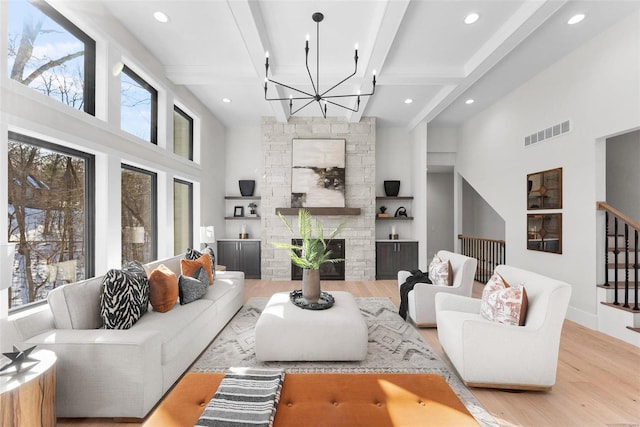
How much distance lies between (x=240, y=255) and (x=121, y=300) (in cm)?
383

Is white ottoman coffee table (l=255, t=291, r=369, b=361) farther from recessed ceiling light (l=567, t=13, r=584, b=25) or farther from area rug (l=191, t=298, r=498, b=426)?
recessed ceiling light (l=567, t=13, r=584, b=25)

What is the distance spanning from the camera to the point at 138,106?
11.7 feet

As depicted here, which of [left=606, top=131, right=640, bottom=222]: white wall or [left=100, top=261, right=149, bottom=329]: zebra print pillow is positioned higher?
[left=606, top=131, right=640, bottom=222]: white wall

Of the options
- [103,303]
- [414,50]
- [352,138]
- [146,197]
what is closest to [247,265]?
[146,197]

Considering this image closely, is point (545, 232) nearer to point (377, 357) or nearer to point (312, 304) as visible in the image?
point (377, 357)

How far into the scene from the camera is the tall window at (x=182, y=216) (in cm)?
463

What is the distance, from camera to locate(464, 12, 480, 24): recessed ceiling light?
2883mm

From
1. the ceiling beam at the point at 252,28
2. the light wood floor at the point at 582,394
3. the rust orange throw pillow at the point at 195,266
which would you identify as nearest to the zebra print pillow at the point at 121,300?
the light wood floor at the point at 582,394

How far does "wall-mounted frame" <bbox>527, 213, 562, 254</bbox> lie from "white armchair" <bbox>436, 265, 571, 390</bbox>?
2326mm

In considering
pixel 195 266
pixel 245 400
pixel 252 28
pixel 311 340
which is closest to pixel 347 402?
pixel 245 400

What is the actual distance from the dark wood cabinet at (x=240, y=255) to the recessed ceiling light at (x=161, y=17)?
3939mm

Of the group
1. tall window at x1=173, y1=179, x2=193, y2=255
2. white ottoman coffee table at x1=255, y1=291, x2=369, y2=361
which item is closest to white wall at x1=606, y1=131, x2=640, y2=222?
white ottoman coffee table at x1=255, y1=291, x2=369, y2=361

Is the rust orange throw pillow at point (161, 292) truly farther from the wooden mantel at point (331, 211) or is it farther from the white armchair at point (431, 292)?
the wooden mantel at point (331, 211)

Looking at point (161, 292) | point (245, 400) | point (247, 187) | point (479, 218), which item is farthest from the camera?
point (479, 218)
